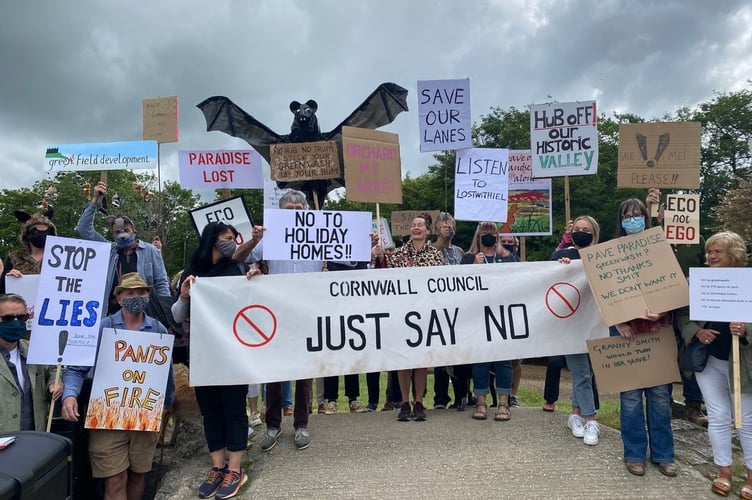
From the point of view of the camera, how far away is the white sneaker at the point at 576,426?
4.47 metres

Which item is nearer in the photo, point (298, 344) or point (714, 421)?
point (714, 421)

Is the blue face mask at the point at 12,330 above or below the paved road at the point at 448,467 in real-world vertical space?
above

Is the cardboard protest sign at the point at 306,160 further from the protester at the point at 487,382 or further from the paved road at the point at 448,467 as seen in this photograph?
the paved road at the point at 448,467

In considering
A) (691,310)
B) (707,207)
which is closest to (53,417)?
(691,310)

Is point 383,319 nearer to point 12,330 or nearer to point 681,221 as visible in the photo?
point 12,330

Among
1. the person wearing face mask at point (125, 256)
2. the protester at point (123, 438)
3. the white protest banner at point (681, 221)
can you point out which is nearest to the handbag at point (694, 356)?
the white protest banner at point (681, 221)

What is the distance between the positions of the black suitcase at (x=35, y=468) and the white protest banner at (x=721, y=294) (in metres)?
4.19

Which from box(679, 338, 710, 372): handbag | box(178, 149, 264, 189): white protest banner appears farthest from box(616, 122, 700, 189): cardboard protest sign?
box(178, 149, 264, 189): white protest banner

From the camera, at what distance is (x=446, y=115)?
22.1 feet

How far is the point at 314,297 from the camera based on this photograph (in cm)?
443

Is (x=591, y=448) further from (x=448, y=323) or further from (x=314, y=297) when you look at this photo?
(x=314, y=297)

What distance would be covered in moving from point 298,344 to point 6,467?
7.32ft

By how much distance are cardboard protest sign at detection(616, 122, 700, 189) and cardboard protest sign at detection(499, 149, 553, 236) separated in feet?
5.98

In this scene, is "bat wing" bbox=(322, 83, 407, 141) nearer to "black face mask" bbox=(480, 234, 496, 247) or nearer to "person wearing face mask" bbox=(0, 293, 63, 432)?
"black face mask" bbox=(480, 234, 496, 247)
